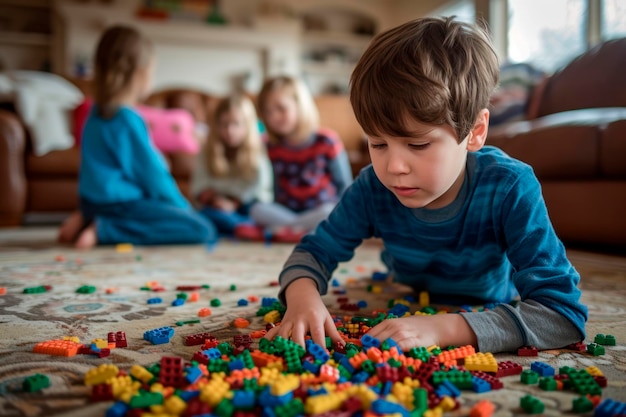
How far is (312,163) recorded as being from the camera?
2.63 metres

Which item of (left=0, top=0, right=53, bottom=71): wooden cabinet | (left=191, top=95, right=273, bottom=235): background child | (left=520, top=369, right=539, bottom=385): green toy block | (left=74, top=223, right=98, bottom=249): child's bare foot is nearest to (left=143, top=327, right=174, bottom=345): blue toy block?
(left=520, top=369, right=539, bottom=385): green toy block

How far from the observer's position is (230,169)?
9.71 ft

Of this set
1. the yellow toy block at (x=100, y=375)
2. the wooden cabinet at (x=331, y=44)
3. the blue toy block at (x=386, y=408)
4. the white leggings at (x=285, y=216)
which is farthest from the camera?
the wooden cabinet at (x=331, y=44)

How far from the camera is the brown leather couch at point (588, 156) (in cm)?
180

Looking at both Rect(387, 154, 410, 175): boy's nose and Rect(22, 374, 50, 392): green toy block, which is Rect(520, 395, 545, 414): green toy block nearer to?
Rect(387, 154, 410, 175): boy's nose

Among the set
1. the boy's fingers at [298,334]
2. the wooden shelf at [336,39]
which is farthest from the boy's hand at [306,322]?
the wooden shelf at [336,39]

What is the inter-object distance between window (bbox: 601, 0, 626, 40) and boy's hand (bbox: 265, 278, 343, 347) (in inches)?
139

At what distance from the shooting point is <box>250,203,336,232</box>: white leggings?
98.2 inches

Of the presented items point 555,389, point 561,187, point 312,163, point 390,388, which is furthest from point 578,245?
point 390,388

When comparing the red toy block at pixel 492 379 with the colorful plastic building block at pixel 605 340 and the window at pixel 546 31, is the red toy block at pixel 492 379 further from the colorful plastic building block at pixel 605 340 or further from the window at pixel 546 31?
the window at pixel 546 31

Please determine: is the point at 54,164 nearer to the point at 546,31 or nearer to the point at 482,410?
the point at 482,410

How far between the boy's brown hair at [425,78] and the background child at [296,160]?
1692mm

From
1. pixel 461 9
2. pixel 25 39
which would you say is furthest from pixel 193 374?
pixel 25 39

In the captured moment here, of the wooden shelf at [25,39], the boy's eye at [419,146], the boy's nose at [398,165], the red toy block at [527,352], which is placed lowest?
the red toy block at [527,352]
